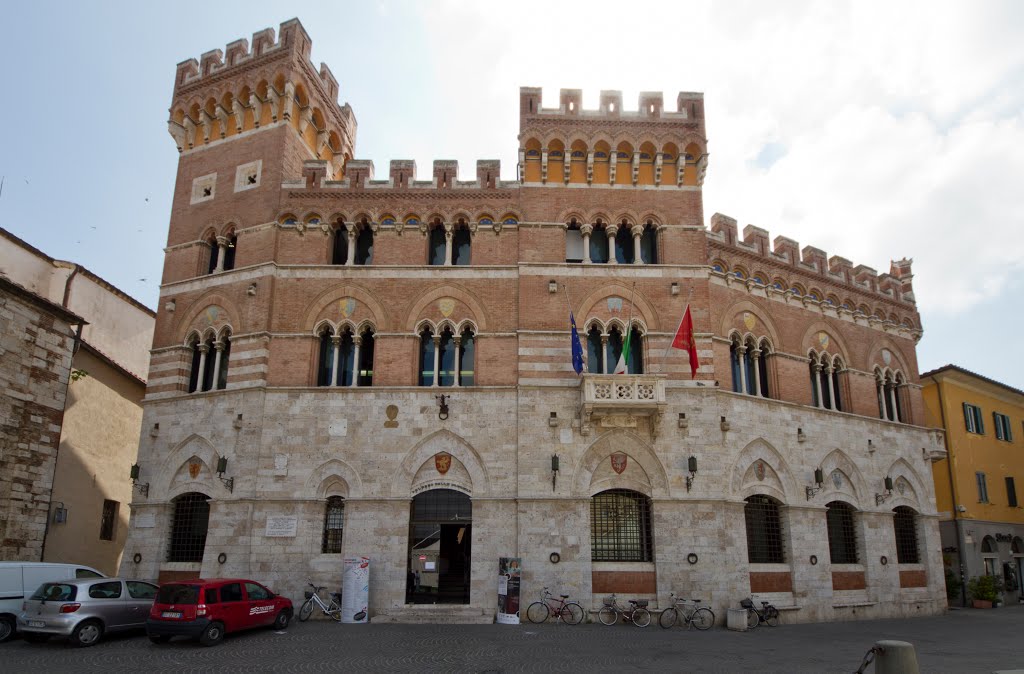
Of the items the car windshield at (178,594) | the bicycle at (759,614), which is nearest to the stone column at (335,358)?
the car windshield at (178,594)

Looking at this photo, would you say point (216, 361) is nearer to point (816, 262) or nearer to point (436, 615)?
point (436, 615)

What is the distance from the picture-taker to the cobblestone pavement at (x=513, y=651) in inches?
584

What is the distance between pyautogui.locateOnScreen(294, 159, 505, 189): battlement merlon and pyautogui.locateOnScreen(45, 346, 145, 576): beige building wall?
11.7 m

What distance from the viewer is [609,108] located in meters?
26.0

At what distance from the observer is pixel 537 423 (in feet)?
74.5

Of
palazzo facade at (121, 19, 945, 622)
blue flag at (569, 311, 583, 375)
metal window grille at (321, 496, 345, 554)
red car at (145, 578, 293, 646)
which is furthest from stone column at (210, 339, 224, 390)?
blue flag at (569, 311, 583, 375)

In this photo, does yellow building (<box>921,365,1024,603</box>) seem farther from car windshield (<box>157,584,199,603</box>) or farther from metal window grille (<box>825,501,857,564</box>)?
car windshield (<box>157,584,199,603</box>)

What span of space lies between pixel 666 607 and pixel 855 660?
236 inches

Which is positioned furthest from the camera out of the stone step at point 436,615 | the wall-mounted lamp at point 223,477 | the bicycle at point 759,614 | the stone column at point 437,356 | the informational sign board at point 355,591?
the stone column at point 437,356

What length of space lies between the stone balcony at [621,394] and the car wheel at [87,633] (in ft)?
44.2

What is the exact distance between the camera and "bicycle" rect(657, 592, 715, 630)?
2092 cm

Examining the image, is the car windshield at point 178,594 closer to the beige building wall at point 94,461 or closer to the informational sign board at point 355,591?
the informational sign board at point 355,591

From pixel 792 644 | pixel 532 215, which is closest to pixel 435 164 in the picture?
pixel 532 215

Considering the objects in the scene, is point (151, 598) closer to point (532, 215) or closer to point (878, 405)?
point (532, 215)
